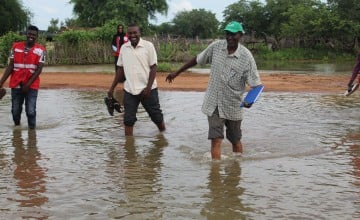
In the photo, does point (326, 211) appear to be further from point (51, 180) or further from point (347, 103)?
point (347, 103)

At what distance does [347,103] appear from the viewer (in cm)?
Answer: 1138

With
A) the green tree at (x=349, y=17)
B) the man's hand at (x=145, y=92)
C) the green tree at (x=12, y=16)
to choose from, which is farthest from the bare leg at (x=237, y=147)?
the green tree at (x=12, y=16)

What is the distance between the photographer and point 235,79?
219 inches

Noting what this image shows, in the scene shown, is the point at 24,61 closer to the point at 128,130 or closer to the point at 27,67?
the point at 27,67

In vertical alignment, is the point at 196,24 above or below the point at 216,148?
above

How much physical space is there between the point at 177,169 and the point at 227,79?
42.0 inches

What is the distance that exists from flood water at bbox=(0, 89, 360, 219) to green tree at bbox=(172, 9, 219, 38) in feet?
247

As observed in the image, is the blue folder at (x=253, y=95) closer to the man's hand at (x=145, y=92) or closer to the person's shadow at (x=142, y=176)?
the person's shadow at (x=142, y=176)

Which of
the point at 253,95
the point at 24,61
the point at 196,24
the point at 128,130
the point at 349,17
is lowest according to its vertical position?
the point at 128,130

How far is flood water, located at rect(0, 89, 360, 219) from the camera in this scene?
13.8ft

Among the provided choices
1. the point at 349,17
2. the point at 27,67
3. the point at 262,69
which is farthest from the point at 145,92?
the point at 349,17

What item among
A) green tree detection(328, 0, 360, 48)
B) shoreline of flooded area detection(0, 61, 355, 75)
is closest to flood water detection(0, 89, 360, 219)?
shoreline of flooded area detection(0, 61, 355, 75)

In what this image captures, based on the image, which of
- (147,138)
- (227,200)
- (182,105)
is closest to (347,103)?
(182,105)

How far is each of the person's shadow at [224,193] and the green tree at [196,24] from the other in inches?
3099
